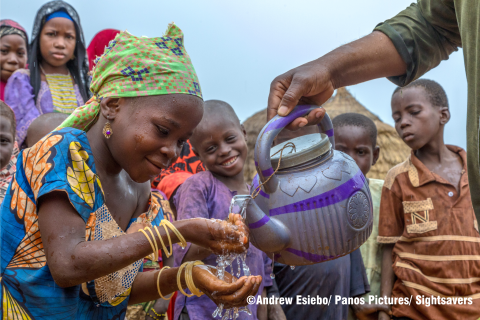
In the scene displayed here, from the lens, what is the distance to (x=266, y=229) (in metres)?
1.65

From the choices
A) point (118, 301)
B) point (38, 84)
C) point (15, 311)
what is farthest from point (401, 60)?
point (38, 84)

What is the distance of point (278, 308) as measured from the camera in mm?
2973

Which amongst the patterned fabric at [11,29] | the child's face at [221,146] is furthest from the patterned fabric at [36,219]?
the patterned fabric at [11,29]

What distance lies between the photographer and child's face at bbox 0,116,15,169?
3.08 m

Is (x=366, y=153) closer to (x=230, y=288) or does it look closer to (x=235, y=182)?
(x=235, y=182)

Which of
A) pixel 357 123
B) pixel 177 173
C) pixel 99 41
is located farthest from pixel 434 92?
pixel 99 41

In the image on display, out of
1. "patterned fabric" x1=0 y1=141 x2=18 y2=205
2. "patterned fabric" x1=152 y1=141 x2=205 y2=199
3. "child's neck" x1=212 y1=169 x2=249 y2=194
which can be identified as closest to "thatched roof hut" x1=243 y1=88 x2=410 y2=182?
"patterned fabric" x1=152 y1=141 x2=205 y2=199

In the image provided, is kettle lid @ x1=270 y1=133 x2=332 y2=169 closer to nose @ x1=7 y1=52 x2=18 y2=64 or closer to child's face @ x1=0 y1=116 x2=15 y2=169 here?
child's face @ x1=0 y1=116 x2=15 y2=169

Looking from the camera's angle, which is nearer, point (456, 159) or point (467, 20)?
point (467, 20)

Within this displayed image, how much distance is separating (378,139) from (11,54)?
4858mm

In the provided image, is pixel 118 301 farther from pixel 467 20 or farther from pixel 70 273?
pixel 467 20

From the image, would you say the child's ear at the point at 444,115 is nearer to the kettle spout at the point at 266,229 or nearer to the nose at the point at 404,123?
the nose at the point at 404,123

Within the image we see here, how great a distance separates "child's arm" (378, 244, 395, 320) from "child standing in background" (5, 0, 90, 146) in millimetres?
2891

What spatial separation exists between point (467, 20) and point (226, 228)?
3.39 feet
